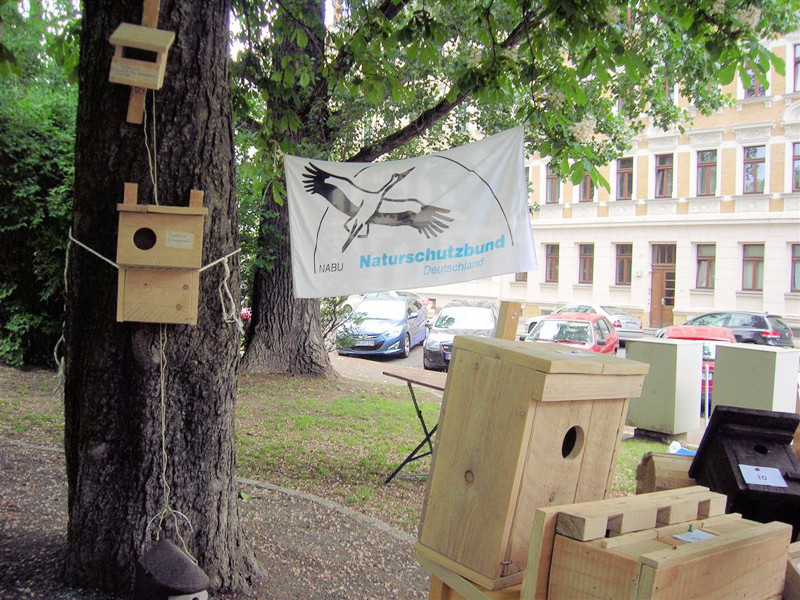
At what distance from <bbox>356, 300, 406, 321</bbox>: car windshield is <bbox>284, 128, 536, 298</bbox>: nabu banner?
12.9m

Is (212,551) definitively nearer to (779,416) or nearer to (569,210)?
(779,416)

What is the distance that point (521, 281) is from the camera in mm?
33656

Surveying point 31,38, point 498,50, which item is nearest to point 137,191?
point 498,50

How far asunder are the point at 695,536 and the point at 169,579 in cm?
184

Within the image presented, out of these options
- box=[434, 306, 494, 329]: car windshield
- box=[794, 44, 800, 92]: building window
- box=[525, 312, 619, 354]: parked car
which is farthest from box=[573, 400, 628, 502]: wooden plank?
box=[794, 44, 800, 92]: building window

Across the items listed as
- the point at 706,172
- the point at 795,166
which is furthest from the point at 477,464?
the point at 706,172

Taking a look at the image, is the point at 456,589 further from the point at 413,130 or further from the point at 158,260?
the point at 413,130

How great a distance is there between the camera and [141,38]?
9.29 ft

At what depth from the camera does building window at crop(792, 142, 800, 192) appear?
26172 mm

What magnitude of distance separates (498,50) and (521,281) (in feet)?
92.3

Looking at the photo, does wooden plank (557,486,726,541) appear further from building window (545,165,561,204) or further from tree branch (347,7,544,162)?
building window (545,165,561,204)

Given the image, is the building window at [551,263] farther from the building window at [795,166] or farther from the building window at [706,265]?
the building window at [795,166]

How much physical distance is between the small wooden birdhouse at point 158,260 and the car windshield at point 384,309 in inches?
585

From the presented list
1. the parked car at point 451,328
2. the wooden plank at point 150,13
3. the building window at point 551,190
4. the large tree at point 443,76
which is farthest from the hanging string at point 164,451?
the building window at point 551,190
